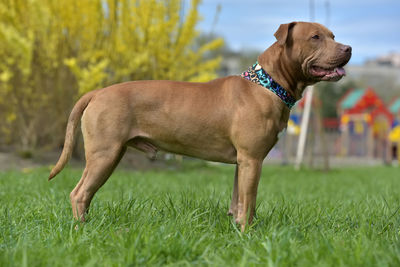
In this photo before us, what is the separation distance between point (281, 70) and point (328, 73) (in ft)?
1.17

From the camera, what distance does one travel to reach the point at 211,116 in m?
3.42

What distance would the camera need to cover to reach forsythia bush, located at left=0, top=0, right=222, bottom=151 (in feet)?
27.1

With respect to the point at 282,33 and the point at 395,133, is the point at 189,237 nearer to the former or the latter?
the point at 282,33

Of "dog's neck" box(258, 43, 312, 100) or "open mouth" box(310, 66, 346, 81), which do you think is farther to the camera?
"dog's neck" box(258, 43, 312, 100)

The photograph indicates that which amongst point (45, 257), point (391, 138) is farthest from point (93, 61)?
point (391, 138)

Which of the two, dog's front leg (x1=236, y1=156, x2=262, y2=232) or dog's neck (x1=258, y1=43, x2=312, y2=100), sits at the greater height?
dog's neck (x1=258, y1=43, x2=312, y2=100)

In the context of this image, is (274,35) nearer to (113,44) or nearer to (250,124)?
(250,124)

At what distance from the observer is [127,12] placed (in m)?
8.73

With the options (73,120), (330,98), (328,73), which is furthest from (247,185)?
(330,98)

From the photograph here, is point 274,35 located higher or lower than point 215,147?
higher

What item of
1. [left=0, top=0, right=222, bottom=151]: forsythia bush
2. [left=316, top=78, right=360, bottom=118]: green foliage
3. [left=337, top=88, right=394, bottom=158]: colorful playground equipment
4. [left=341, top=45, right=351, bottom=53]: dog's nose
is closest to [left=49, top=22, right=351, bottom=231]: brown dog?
[left=341, top=45, right=351, bottom=53]: dog's nose

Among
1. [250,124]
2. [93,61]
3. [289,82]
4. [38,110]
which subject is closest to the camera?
[250,124]

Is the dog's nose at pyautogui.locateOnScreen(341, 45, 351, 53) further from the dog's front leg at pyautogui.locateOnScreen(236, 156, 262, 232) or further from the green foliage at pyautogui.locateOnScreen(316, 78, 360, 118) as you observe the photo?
the green foliage at pyautogui.locateOnScreen(316, 78, 360, 118)

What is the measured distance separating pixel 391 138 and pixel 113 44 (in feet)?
57.8
